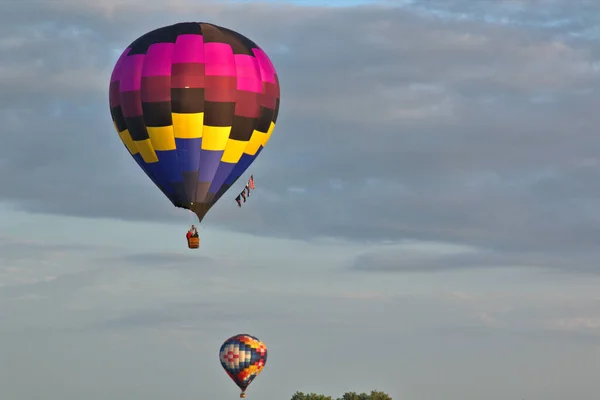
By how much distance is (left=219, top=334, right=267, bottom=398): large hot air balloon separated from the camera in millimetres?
124938

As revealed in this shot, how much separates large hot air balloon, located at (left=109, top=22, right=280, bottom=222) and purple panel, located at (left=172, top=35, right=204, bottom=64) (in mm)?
54

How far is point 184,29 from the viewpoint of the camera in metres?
87.3

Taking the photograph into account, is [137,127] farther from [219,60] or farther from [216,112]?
[219,60]

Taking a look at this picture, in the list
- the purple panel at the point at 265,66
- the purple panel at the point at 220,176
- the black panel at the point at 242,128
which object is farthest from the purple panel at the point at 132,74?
the purple panel at the point at 265,66

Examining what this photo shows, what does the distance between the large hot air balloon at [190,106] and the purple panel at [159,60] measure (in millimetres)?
54

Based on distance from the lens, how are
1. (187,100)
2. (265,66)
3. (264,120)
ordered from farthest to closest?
(265,66), (264,120), (187,100)

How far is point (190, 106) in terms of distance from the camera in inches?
3376

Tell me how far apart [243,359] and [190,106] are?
144 feet

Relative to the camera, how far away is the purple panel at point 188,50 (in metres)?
85.9

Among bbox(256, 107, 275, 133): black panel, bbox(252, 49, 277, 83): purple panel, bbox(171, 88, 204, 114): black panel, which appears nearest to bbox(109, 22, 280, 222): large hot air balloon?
bbox(171, 88, 204, 114): black panel

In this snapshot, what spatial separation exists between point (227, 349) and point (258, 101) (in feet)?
143

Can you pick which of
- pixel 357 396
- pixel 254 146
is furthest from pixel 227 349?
pixel 357 396

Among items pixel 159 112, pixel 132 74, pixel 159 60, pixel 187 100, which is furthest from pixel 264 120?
pixel 132 74

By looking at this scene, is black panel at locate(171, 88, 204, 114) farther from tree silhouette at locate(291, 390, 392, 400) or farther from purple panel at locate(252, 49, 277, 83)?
tree silhouette at locate(291, 390, 392, 400)
